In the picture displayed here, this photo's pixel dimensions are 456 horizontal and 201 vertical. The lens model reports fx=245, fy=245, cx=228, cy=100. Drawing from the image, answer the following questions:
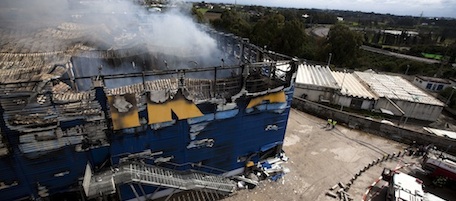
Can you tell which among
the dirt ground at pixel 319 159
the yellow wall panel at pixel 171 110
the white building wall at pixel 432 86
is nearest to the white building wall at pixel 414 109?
the dirt ground at pixel 319 159

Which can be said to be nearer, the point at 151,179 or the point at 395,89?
the point at 151,179

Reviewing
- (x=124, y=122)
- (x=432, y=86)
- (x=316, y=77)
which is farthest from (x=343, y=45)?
(x=124, y=122)

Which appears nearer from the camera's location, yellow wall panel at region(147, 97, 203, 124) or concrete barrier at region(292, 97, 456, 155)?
yellow wall panel at region(147, 97, 203, 124)

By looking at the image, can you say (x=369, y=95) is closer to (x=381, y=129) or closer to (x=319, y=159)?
(x=381, y=129)

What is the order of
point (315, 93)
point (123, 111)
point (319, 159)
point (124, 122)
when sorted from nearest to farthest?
point (123, 111) → point (124, 122) → point (319, 159) → point (315, 93)

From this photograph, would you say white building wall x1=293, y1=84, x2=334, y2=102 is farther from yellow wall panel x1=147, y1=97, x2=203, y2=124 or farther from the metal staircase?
yellow wall panel x1=147, y1=97, x2=203, y2=124

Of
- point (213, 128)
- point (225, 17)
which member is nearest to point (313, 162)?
point (213, 128)

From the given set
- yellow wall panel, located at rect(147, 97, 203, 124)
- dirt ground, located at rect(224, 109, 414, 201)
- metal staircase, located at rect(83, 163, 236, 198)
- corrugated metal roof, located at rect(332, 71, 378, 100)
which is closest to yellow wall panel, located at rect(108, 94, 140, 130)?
yellow wall panel, located at rect(147, 97, 203, 124)
